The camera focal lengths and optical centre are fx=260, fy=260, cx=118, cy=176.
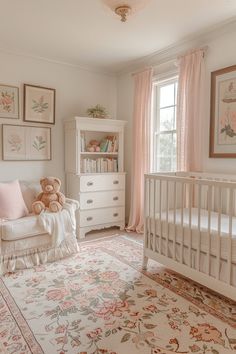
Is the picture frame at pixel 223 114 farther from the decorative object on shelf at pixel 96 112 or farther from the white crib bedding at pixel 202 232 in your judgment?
the decorative object on shelf at pixel 96 112

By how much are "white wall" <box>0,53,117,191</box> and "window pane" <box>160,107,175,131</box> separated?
103 centimetres

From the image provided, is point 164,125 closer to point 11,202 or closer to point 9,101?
point 9,101

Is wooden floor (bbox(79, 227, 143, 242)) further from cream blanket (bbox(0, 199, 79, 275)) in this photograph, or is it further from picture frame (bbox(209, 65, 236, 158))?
picture frame (bbox(209, 65, 236, 158))

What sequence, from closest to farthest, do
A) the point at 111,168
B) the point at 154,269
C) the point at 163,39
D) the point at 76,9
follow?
the point at 76,9, the point at 154,269, the point at 163,39, the point at 111,168

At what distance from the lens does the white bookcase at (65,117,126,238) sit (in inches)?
138

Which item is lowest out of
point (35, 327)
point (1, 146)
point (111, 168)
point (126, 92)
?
point (35, 327)

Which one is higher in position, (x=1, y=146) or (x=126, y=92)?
(x=126, y=92)

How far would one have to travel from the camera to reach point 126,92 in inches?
161

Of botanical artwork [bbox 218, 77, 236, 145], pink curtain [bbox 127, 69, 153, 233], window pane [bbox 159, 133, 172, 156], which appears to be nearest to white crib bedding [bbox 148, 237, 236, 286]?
botanical artwork [bbox 218, 77, 236, 145]

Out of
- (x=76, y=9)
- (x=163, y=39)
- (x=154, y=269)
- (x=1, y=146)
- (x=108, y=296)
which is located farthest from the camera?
(x=1, y=146)

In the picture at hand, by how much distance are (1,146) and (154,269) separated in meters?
2.37

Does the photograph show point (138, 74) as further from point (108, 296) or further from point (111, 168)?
point (108, 296)

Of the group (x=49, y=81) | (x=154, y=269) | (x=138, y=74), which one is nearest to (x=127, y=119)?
(x=138, y=74)

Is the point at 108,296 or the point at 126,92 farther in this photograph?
→ the point at 126,92
